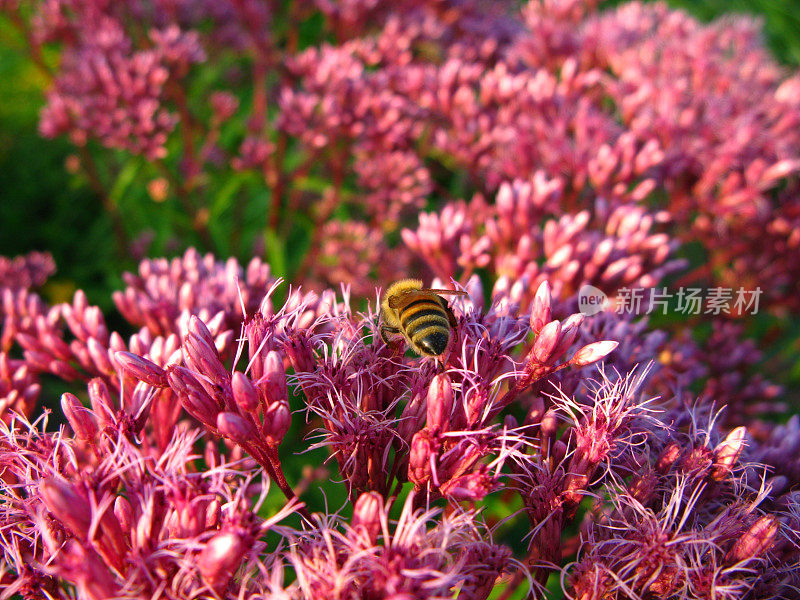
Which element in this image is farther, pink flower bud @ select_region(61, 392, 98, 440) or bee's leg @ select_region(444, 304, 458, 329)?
bee's leg @ select_region(444, 304, 458, 329)

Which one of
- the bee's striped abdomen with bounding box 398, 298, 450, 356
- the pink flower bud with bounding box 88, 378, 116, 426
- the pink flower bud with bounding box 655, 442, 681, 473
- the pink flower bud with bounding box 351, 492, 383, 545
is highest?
the bee's striped abdomen with bounding box 398, 298, 450, 356

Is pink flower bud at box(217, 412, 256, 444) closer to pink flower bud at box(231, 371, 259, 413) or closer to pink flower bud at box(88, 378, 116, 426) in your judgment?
pink flower bud at box(231, 371, 259, 413)

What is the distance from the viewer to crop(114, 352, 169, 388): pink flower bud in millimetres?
1590

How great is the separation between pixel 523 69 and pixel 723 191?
5.57 feet

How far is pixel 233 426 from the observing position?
146 centimetres

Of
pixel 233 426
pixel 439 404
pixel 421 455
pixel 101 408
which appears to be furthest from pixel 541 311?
pixel 101 408

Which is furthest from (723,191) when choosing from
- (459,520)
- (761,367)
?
(459,520)

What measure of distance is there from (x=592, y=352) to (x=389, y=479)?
677 mm

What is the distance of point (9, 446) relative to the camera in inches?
64.9

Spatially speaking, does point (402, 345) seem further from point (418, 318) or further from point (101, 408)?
point (101, 408)

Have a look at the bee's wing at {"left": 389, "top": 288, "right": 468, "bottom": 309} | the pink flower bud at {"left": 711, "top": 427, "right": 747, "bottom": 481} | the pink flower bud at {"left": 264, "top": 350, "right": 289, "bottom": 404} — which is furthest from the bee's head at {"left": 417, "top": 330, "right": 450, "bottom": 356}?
the pink flower bud at {"left": 711, "top": 427, "right": 747, "bottom": 481}

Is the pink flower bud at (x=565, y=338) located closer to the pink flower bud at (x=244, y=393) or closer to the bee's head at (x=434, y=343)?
the bee's head at (x=434, y=343)

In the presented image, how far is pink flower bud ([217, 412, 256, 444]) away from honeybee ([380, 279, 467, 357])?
0.50 meters

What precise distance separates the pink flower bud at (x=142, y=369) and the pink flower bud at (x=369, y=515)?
671 mm
